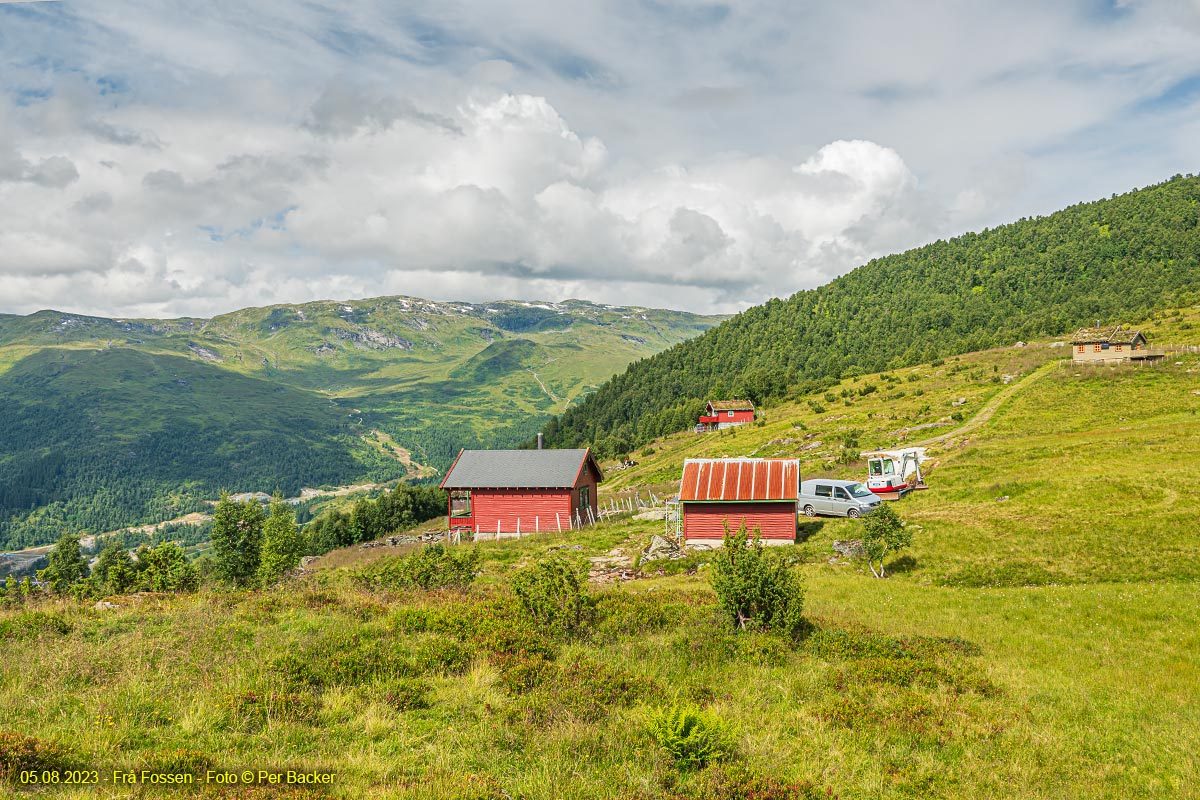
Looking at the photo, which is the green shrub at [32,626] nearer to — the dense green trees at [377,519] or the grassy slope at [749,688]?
the grassy slope at [749,688]

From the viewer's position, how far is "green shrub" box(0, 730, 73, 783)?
6672 mm

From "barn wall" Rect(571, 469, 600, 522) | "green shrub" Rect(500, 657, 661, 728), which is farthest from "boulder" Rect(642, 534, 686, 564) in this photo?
"green shrub" Rect(500, 657, 661, 728)

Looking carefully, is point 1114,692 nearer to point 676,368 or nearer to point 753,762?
point 753,762

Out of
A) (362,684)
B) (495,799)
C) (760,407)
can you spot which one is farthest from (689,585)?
(760,407)

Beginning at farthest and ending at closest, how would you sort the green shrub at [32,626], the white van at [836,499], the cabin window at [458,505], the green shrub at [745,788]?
the cabin window at [458,505], the white van at [836,499], the green shrub at [32,626], the green shrub at [745,788]

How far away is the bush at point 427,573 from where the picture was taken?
19.1m

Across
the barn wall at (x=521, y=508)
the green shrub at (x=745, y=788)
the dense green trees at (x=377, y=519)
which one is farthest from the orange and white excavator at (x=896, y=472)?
the dense green trees at (x=377, y=519)

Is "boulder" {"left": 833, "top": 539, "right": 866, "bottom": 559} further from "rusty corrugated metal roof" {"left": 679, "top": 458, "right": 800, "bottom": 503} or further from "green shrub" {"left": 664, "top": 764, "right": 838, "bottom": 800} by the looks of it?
"green shrub" {"left": 664, "top": 764, "right": 838, "bottom": 800}

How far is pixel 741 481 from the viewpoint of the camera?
32.9 m

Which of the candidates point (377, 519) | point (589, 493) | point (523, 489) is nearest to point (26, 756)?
point (523, 489)

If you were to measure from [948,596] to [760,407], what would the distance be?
10513 centimetres

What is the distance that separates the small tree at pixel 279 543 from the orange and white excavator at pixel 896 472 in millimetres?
33555

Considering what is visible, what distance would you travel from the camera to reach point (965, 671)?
41.4 ft

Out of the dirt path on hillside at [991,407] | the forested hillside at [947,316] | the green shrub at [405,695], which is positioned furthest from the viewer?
the forested hillside at [947,316]
